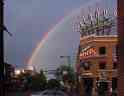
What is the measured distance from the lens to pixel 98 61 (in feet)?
238

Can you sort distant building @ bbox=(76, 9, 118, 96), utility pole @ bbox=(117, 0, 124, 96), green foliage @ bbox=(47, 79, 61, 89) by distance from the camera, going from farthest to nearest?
green foliage @ bbox=(47, 79, 61, 89), distant building @ bbox=(76, 9, 118, 96), utility pole @ bbox=(117, 0, 124, 96)

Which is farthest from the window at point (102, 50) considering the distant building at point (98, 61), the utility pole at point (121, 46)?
the utility pole at point (121, 46)

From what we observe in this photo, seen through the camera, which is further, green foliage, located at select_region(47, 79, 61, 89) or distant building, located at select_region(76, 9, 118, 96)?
green foliage, located at select_region(47, 79, 61, 89)

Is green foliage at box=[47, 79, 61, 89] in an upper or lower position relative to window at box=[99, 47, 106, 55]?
lower

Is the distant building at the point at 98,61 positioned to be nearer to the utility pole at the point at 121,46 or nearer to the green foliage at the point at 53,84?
the green foliage at the point at 53,84

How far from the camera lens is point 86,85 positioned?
74.1 m

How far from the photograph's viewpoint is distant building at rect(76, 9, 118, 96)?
68988mm

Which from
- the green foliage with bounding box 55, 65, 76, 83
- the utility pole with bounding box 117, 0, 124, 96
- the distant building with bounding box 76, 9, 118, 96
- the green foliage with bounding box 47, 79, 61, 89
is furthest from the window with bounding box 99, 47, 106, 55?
the utility pole with bounding box 117, 0, 124, 96

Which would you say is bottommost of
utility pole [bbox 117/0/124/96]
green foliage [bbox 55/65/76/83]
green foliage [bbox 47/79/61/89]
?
green foliage [bbox 47/79/61/89]

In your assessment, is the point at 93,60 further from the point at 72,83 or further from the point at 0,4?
the point at 0,4

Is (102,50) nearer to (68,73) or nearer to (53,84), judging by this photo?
(68,73)

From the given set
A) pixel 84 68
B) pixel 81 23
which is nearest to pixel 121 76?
pixel 84 68

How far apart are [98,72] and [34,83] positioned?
13.8 metres

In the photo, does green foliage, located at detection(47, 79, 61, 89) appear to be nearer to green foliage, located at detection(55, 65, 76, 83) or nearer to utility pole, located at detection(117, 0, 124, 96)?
green foliage, located at detection(55, 65, 76, 83)
